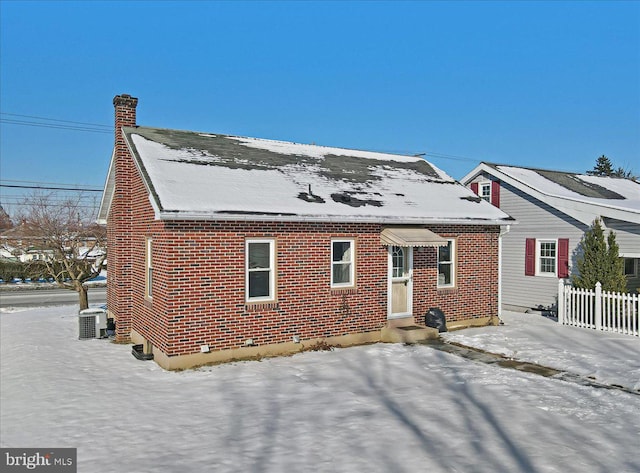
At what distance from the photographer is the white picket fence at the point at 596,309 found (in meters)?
Answer: 13.9

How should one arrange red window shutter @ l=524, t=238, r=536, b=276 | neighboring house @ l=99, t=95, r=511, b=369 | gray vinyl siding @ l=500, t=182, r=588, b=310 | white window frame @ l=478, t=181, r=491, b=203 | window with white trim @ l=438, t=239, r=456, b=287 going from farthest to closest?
white window frame @ l=478, t=181, r=491, b=203 < red window shutter @ l=524, t=238, r=536, b=276 < gray vinyl siding @ l=500, t=182, r=588, b=310 < window with white trim @ l=438, t=239, r=456, b=287 < neighboring house @ l=99, t=95, r=511, b=369

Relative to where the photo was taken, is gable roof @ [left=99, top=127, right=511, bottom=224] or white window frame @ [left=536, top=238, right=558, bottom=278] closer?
gable roof @ [left=99, top=127, right=511, bottom=224]

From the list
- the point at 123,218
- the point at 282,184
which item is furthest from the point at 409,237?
the point at 123,218

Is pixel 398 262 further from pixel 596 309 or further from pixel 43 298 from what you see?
pixel 43 298

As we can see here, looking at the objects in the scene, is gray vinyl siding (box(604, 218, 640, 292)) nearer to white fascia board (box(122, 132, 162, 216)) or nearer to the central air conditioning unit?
white fascia board (box(122, 132, 162, 216))

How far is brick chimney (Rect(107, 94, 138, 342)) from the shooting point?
1327cm

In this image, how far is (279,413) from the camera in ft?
25.0

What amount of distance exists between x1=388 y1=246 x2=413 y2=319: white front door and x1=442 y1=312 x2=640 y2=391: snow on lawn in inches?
52.6

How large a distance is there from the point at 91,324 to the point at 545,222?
1590 centimetres

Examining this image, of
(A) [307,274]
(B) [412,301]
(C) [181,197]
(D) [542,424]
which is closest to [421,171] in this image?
(B) [412,301]

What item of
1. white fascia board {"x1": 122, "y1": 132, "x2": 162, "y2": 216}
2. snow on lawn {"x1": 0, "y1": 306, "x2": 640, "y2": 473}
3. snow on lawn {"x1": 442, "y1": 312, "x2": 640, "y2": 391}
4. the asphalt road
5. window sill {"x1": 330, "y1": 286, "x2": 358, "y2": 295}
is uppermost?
white fascia board {"x1": 122, "y1": 132, "x2": 162, "y2": 216}

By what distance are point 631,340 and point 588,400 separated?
6003 mm

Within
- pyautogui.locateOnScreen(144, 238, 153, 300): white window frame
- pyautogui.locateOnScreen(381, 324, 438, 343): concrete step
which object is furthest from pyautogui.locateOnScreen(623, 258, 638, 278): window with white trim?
pyautogui.locateOnScreen(144, 238, 153, 300): white window frame

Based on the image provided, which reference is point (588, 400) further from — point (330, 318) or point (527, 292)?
point (527, 292)
